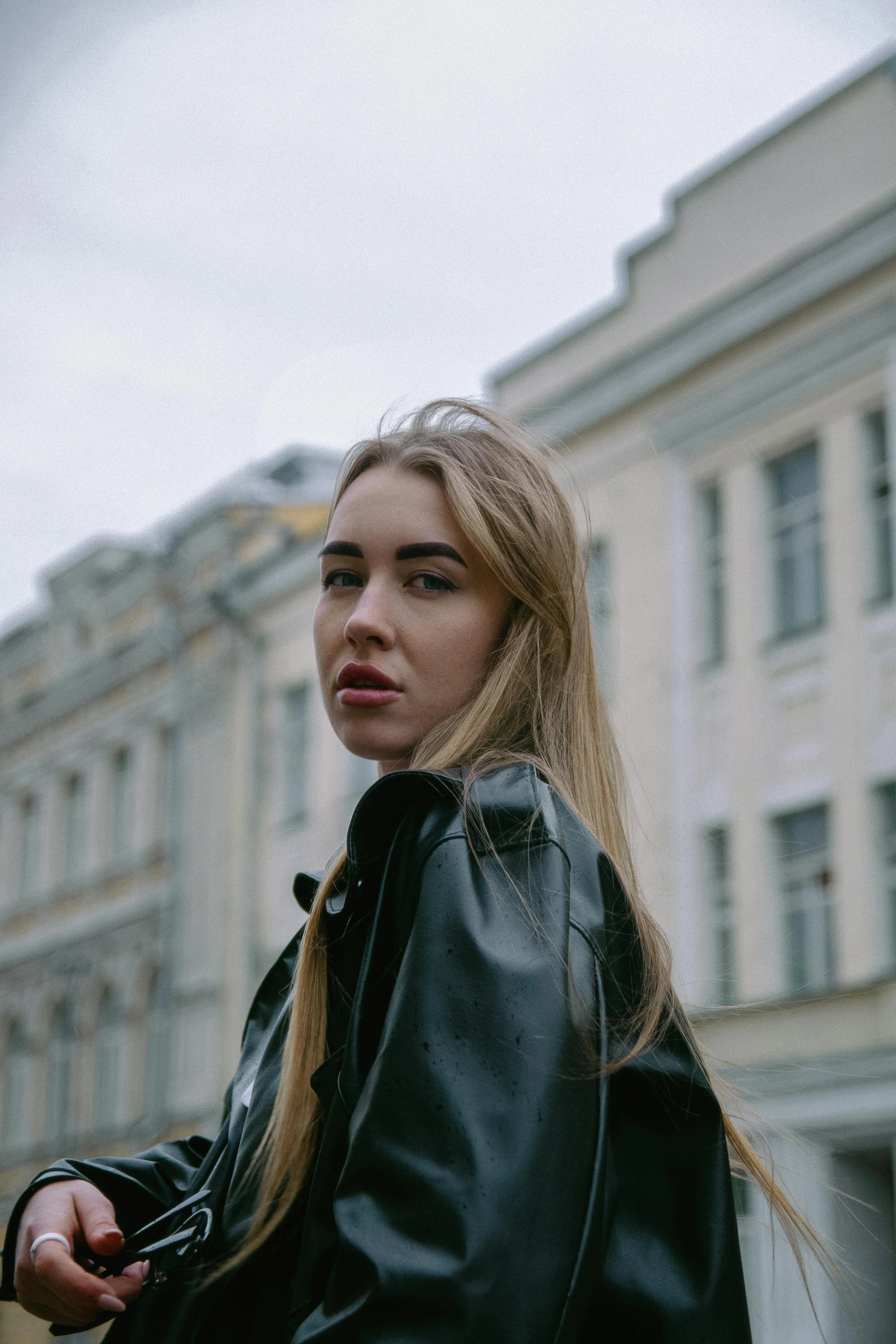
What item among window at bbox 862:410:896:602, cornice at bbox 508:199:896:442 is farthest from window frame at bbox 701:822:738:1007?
cornice at bbox 508:199:896:442

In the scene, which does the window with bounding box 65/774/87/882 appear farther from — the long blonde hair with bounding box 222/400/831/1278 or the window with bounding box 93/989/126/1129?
the long blonde hair with bounding box 222/400/831/1278

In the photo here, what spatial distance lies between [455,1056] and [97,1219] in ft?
1.48

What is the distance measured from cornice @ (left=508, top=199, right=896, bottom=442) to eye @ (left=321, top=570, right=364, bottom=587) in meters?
10.7

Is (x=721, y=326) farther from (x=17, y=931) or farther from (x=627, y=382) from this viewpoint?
(x=17, y=931)

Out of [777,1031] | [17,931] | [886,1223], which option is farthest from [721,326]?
[17,931]

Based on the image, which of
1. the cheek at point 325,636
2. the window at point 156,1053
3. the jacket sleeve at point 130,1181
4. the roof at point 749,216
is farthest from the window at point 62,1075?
the cheek at point 325,636

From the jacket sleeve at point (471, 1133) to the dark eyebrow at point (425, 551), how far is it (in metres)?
0.43

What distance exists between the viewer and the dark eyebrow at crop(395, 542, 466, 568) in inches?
67.4

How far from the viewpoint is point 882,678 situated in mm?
12734

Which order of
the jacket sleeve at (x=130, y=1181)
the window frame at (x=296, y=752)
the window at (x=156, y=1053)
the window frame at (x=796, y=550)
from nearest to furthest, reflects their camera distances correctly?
the jacket sleeve at (x=130, y=1181) < the window frame at (x=796, y=550) < the window frame at (x=296, y=752) < the window at (x=156, y=1053)

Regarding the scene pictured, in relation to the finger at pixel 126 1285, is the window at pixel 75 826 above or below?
above

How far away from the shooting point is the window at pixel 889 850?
40.7ft

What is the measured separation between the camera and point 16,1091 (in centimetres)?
2517

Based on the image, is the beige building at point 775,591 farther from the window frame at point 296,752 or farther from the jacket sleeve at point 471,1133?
the jacket sleeve at point 471,1133
